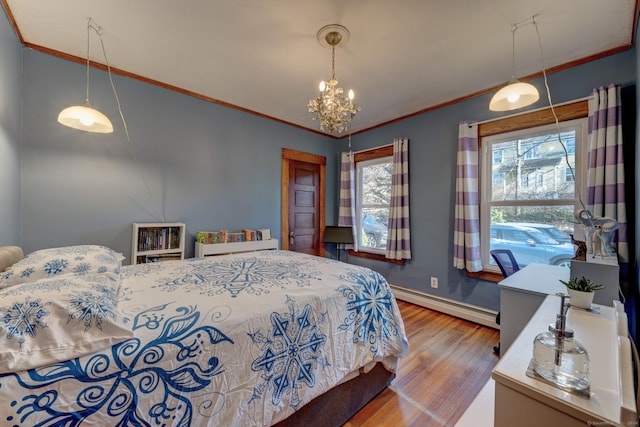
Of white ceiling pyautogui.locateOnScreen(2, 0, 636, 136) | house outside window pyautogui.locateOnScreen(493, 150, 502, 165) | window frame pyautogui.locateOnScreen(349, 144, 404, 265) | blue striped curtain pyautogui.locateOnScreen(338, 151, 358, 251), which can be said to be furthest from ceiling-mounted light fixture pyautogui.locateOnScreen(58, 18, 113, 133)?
house outside window pyautogui.locateOnScreen(493, 150, 502, 165)

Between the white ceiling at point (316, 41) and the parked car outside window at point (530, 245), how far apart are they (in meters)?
1.56

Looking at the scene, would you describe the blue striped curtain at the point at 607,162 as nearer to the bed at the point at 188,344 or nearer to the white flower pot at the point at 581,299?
the white flower pot at the point at 581,299

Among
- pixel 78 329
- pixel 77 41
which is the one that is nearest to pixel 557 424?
pixel 78 329

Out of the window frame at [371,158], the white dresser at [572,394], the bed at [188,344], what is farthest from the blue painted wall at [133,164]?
the white dresser at [572,394]

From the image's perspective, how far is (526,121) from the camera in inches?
94.6

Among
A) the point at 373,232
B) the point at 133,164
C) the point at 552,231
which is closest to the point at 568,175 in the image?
the point at 552,231

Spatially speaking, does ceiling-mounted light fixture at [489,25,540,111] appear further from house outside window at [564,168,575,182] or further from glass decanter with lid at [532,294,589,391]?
glass decanter with lid at [532,294,589,391]

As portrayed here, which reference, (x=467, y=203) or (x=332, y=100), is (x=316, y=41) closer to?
(x=332, y=100)

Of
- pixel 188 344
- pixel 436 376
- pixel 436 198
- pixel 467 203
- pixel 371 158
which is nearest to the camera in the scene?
pixel 188 344

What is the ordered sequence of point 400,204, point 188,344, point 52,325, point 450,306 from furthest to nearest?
1. point 400,204
2. point 450,306
3. point 188,344
4. point 52,325

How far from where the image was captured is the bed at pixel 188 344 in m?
0.70

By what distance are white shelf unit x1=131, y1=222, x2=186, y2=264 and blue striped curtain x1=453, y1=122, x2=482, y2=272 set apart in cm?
309

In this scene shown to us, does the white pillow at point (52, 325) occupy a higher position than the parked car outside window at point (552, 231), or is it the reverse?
the parked car outside window at point (552, 231)

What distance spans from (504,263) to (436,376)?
50.4 inches
